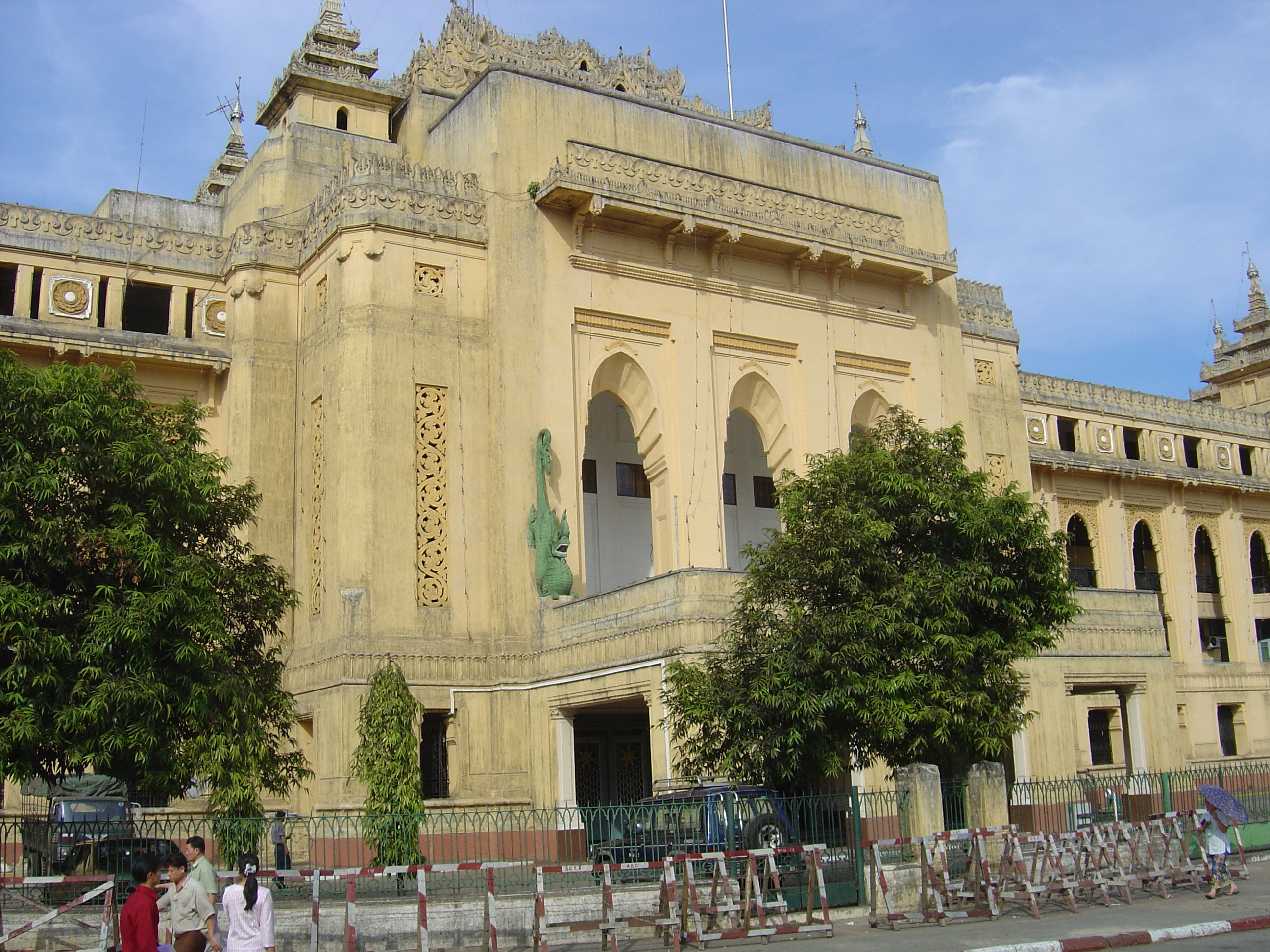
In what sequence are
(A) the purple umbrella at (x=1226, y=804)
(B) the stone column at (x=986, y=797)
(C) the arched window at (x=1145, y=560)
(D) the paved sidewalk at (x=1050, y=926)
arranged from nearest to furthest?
(D) the paved sidewalk at (x=1050, y=926), (A) the purple umbrella at (x=1226, y=804), (B) the stone column at (x=986, y=797), (C) the arched window at (x=1145, y=560)

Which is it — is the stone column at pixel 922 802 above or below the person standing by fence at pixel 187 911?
above

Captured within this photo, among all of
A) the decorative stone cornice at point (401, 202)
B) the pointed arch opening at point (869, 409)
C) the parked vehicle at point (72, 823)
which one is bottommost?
the parked vehicle at point (72, 823)

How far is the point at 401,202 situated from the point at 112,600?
12122mm

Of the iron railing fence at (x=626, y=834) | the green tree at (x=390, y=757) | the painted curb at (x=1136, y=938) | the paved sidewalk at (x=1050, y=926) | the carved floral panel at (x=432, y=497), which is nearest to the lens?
the painted curb at (x=1136, y=938)

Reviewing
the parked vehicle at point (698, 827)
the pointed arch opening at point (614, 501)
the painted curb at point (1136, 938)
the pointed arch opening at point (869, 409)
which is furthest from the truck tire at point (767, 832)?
the pointed arch opening at point (869, 409)

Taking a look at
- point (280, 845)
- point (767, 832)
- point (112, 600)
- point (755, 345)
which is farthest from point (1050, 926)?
point (755, 345)

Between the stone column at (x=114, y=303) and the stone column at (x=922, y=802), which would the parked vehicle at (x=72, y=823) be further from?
the stone column at (x=114, y=303)

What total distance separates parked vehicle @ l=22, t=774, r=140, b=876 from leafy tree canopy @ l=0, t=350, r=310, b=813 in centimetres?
79

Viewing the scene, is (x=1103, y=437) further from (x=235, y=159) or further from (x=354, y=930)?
(x=354, y=930)

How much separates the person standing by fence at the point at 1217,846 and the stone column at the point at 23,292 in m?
22.9

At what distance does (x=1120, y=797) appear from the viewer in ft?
87.3

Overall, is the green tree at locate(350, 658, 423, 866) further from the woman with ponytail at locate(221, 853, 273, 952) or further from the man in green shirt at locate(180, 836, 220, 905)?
the woman with ponytail at locate(221, 853, 273, 952)

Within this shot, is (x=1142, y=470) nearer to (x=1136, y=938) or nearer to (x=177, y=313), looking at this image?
(x=177, y=313)

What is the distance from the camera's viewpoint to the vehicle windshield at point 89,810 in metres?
22.3
